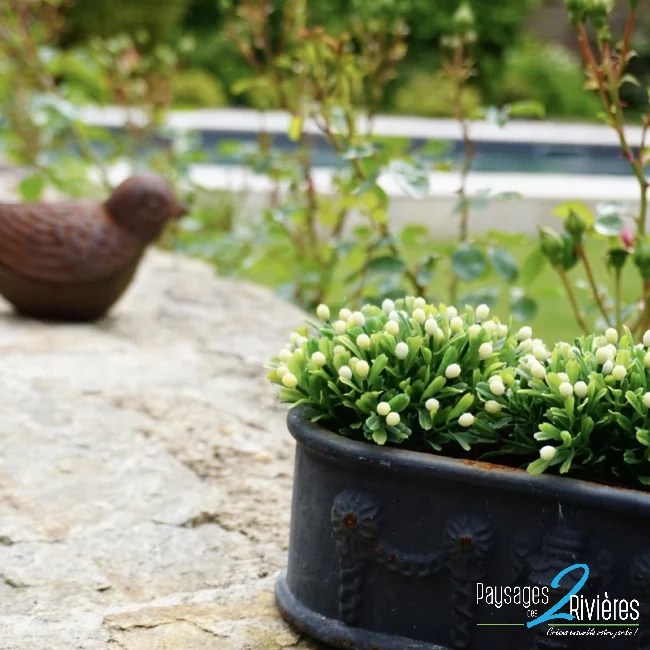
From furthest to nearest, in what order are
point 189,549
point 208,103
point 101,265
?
point 208,103, point 101,265, point 189,549

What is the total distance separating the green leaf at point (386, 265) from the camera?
8.38 ft

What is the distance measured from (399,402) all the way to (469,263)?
4.20ft

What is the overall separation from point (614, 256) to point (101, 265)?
5.03 ft

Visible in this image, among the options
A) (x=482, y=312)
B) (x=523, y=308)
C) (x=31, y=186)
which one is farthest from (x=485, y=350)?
(x=31, y=186)

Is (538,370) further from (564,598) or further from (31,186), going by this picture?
Answer: (31,186)

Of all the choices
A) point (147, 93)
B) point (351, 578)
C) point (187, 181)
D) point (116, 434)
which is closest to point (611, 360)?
point (351, 578)

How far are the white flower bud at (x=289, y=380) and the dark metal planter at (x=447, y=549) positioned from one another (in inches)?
2.1

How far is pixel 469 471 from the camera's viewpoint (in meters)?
1.23

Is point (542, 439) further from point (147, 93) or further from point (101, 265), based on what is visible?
point (147, 93)

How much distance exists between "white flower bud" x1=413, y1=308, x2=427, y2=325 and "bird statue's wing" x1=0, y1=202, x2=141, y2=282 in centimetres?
Answer: 176

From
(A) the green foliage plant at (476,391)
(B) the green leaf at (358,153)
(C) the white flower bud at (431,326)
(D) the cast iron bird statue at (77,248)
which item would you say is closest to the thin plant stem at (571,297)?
(B) the green leaf at (358,153)

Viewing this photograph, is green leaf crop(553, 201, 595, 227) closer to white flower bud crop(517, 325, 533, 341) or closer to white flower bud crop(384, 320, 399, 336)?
white flower bud crop(517, 325, 533, 341)

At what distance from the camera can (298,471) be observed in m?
1.42

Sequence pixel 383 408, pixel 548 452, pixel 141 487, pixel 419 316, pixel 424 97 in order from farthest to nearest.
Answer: pixel 424 97 < pixel 141 487 < pixel 419 316 < pixel 383 408 < pixel 548 452
